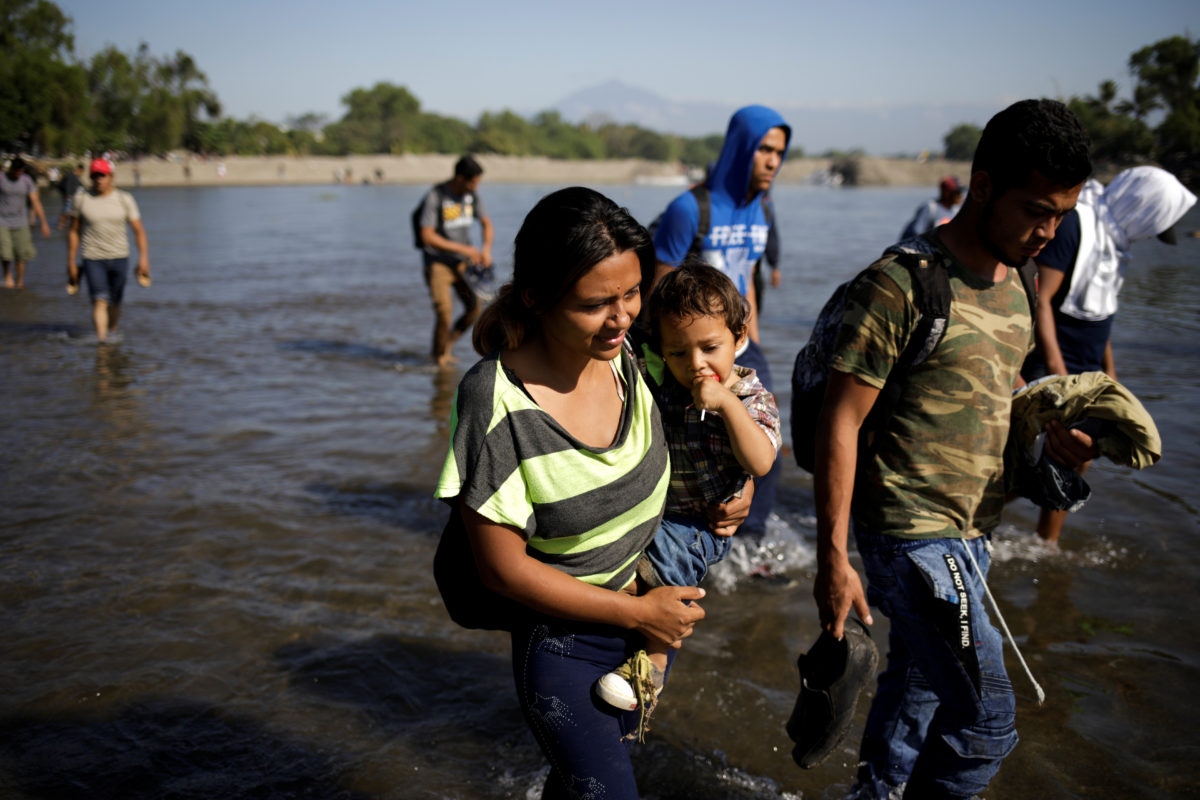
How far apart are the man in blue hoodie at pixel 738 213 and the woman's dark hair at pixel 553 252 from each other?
93.9 inches

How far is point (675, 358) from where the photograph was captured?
2340 millimetres

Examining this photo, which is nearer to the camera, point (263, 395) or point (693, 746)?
point (693, 746)

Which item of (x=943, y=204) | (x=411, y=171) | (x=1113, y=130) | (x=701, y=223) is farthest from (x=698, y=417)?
(x=411, y=171)

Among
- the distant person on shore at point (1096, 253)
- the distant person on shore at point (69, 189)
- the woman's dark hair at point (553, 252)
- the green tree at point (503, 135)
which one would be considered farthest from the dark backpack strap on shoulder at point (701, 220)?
the green tree at point (503, 135)

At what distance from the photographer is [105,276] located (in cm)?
1021

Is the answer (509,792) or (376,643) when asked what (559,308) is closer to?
(509,792)

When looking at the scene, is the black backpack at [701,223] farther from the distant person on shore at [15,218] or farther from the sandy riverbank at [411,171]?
the sandy riverbank at [411,171]

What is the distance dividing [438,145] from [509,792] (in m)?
145

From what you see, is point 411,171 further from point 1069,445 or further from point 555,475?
point 555,475

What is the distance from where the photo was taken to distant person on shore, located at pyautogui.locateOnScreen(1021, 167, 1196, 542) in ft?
13.5

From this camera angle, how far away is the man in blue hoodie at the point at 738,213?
4438mm

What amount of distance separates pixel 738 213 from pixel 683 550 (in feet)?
8.96

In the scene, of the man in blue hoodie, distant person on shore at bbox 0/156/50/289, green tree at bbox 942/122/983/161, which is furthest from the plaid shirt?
green tree at bbox 942/122/983/161


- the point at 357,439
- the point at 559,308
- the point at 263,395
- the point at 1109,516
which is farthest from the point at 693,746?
the point at 263,395
